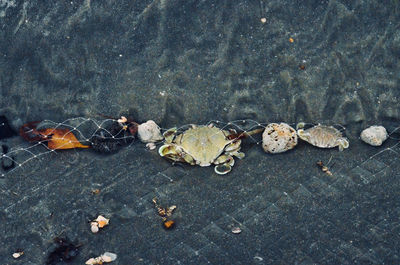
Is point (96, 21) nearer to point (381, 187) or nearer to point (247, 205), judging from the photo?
point (247, 205)

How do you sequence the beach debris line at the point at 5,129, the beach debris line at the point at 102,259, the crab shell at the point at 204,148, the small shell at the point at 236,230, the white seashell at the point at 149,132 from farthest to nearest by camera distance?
the beach debris line at the point at 5,129 → the white seashell at the point at 149,132 → the crab shell at the point at 204,148 → the small shell at the point at 236,230 → the beach debris line at the point at 102,259

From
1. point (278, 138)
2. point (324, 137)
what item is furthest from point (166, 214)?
point (324, 137)

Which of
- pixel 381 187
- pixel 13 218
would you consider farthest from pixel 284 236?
pixel 13 218

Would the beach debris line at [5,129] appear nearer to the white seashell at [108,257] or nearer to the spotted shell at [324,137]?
the white seashell at [108,257]

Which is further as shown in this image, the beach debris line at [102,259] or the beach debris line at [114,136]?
the beach debris line at [114,136]

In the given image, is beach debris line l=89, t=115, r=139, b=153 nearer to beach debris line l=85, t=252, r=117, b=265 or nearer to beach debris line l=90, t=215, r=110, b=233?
beach debris line l=90, t=215, r=110, b=233

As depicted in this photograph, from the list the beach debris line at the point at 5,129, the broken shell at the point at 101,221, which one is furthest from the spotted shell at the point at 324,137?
the beach debris line at the point at 5,129

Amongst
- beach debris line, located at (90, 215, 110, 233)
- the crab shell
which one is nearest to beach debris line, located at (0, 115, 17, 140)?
beach debris line, located at (90, 215, 110, 233)
